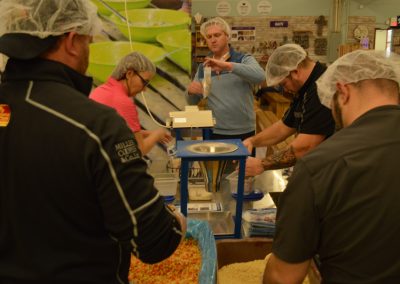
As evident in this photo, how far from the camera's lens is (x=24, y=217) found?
94cm

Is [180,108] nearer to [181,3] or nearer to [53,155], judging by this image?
[181,3]

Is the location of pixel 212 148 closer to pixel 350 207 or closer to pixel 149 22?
pixel 350 207

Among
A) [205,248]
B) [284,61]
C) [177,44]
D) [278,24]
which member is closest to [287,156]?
[284,61]

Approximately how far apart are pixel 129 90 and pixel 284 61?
960 millimetres

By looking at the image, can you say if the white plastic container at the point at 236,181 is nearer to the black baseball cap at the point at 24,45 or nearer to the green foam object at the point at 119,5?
the black baseball cap at the point at 24,45

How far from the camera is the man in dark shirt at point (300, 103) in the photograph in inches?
89.0

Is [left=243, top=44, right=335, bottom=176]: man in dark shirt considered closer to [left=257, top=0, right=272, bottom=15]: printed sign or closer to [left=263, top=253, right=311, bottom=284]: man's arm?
[left=263, top=253, right=311, bottom=284]: man's arm

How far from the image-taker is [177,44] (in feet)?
13.3

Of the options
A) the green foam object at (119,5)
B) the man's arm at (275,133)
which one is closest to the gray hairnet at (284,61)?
the man's arm at (275,133)

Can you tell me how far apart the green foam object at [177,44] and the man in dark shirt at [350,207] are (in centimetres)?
301

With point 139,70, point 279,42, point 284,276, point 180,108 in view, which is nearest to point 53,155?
point 284,276

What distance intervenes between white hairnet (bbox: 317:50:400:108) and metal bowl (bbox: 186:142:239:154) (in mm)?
621

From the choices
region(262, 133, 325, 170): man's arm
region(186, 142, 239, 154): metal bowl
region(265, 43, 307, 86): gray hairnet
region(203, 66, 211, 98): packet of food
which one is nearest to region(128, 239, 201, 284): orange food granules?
region(186, 142, 239, 154): metal bowl

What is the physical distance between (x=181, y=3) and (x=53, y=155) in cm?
341
